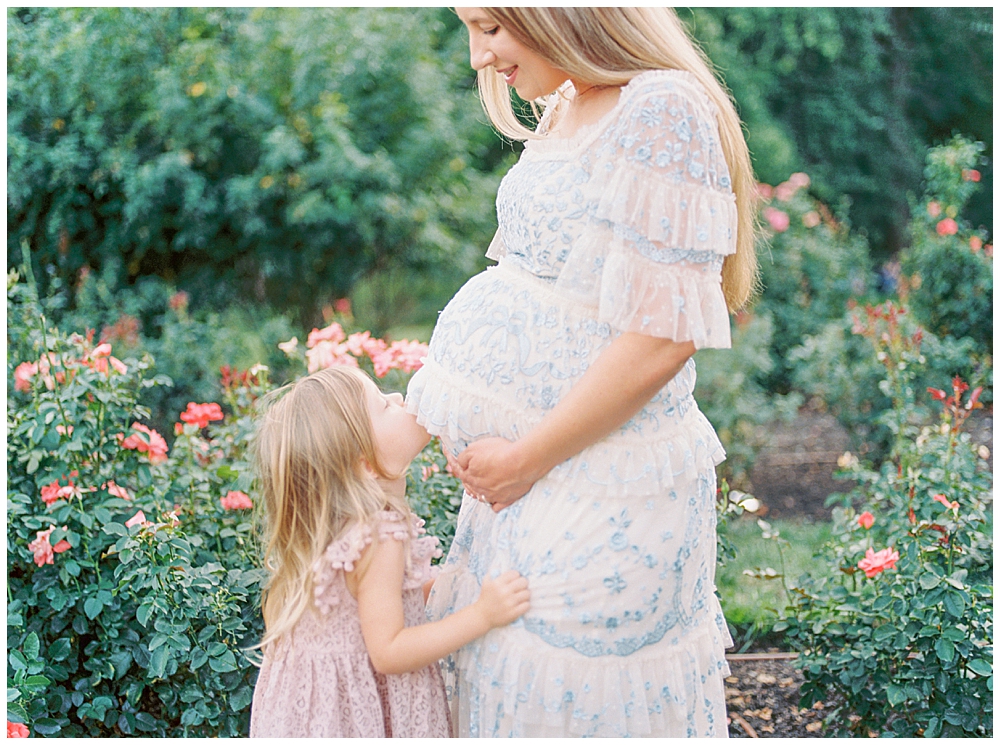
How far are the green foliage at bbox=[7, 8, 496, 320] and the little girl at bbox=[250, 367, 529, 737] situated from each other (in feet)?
11.0

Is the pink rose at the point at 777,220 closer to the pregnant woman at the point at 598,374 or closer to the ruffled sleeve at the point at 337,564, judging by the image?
the pregnant woman at the point at 598,374

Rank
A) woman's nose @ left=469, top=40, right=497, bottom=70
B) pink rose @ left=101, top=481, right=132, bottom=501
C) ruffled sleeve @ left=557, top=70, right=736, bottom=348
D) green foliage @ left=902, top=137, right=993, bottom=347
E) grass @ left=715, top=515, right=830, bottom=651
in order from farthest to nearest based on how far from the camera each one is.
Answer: green foliage @ left=902, top=137, right=993, bottom=347 < grass @ left=715, top=515, right=830, bottom=651 < pink rose @ left=101, top=481, right=132, bottom=501 < woman's nose @ left=469, top=40, right=497, bottom=70 < ruffled sleeve @ left=557, top=70, right=736, bottom=348

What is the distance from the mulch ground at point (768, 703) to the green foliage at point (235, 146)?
3.09m

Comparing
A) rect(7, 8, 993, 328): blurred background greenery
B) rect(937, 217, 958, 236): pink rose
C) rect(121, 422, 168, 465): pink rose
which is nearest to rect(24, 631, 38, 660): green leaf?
rect(121, 422, 168, 465): pink rose

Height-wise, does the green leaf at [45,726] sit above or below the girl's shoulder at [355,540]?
below

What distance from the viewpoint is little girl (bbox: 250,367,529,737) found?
153cm

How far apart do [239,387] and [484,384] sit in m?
1.44

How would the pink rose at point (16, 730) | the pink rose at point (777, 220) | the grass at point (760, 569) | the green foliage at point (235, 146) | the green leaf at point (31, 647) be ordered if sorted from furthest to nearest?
the pink rose at point (777, 220) < the green foliage at point (235, 146) < the grass at point (760, 569) < the green leaf at point (31, 647) < the pink rose at point (16, 730)

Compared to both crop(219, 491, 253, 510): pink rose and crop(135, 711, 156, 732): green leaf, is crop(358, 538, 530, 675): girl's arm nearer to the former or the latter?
crop(219, 491, 253, 510): pink rose

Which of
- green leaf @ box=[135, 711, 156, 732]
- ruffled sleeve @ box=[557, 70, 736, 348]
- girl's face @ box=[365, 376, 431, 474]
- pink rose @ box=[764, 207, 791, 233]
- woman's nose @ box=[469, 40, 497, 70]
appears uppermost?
woman's nose @ box=[469, 40, 497, 70]

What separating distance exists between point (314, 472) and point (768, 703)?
1.62 metres

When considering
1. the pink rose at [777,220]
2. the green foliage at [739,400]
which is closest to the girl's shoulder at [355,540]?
the green foliage at [739,400]

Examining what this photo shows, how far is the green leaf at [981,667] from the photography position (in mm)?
1977

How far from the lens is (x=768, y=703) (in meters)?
2.55
